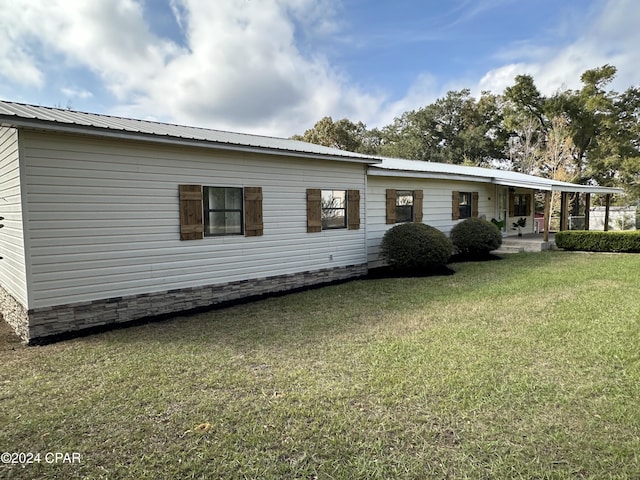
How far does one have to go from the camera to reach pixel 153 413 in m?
3.07

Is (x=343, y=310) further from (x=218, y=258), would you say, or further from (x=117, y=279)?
(x=117, y=279)

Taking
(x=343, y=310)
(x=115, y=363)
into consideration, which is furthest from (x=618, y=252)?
(x=115, y=363)

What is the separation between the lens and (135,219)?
5.95 meters

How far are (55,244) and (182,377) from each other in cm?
308

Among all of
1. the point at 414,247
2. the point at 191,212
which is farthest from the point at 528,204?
the point at 191,212

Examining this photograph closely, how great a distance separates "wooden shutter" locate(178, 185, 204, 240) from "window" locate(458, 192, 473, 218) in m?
9.90

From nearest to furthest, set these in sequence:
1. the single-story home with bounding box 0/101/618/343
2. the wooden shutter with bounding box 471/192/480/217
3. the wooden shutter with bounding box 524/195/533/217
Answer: the single-story home with bounding box 0/101/618/343 → the wooden shutter with bounding box 471/192/480/217 → the wooden shutter with bounding box 524/195/533/217

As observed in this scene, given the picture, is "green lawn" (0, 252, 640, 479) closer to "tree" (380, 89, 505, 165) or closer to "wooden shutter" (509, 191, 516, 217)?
"wooden shutter" (509, 191, 516, 217)

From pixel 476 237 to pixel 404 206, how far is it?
2573 millimetres

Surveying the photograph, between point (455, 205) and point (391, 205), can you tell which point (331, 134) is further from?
point (391, 205)

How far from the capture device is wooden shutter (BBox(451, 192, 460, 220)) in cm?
1278

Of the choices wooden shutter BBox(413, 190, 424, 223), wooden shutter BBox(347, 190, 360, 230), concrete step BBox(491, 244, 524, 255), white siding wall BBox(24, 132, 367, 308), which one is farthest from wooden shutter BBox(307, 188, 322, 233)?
concrete step BBox(491, 244, 524, 255)

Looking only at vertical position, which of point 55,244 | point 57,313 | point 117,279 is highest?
point 55,244

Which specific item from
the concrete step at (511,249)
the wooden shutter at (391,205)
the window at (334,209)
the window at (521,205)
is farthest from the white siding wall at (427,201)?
the window at (521,205)
